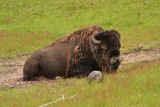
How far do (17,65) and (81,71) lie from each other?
17.5 ft

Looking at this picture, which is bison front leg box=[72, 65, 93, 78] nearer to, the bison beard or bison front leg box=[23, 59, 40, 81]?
the bison beard

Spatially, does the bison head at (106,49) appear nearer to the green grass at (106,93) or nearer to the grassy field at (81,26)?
the grassy field at (81,26)

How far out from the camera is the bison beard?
1430 centimetres

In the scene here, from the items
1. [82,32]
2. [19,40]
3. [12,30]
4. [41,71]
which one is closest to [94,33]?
[82,32]

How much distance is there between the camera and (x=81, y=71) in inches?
587

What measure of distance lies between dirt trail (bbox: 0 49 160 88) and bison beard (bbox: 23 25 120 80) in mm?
789

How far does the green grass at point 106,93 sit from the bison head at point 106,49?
1402 millimetres

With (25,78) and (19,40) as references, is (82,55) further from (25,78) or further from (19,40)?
(19,40)

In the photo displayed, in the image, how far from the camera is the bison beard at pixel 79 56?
46.9 ft

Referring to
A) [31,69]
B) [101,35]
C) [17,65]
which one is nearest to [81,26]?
[17,65]

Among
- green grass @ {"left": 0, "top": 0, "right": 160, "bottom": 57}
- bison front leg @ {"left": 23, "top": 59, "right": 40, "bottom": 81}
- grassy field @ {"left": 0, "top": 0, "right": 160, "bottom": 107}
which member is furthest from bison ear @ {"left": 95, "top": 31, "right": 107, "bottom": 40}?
green grass @ {"left": 0, "top": 0, "right": 160, "bottom": 57}

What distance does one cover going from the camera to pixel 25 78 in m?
15.6

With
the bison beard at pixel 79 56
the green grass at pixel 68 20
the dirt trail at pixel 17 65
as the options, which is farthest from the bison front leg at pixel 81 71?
the green grass at pixel 68 20

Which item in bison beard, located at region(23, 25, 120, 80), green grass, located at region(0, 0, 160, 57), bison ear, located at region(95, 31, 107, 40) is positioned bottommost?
green grass, located at region(0, 0, 160, 57)
